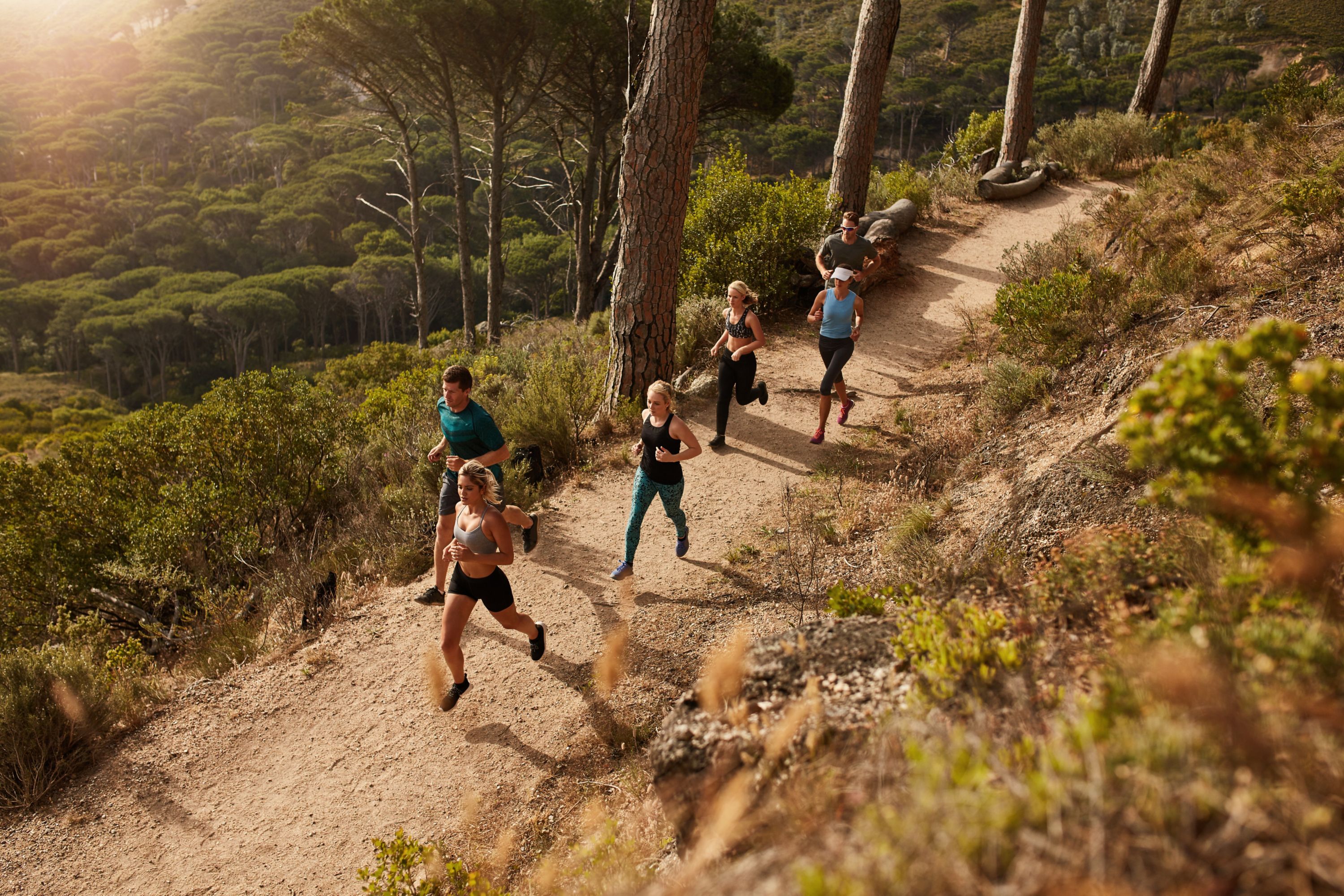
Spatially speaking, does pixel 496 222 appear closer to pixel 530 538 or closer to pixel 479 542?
pixel 530 538

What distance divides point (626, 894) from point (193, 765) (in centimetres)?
362

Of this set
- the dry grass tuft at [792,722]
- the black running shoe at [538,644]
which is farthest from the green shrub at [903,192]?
the dry grass tuft at [792,722]

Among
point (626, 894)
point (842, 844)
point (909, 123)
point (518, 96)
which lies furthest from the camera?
point (909, 123)

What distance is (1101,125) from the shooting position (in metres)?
15.6

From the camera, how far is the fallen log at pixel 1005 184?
48.0ft

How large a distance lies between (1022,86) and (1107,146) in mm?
2278

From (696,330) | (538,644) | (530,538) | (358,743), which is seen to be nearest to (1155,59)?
(696,330)

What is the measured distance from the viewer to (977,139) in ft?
56.5

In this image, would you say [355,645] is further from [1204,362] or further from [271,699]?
[1204,362]

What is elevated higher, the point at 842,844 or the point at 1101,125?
the point at 1101,125

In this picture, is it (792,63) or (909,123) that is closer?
(909,123)

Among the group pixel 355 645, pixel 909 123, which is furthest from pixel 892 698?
pixel 909 123

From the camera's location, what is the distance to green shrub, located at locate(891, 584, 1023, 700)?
2.60 m

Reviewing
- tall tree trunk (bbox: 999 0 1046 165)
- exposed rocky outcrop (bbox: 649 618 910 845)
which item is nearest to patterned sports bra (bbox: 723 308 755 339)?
exposed rocky outcrop (bbox: 649 618 910 845)
